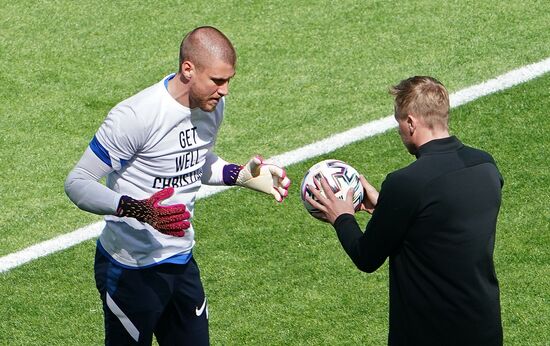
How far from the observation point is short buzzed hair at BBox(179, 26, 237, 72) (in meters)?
6.59

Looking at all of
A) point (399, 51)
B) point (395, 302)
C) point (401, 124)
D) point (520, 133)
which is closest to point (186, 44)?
point (401, 124)

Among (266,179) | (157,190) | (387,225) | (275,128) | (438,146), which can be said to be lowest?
(275,128)

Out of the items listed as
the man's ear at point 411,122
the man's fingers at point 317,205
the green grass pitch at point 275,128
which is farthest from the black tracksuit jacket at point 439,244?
the green grass pitch at point 275,128

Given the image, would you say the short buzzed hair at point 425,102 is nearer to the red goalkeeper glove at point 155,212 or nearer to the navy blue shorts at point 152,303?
the red goalkeeper glove at point 155,212

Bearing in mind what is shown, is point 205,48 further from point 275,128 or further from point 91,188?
point 275,128

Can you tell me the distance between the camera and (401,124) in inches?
230

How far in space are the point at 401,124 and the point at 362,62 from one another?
574cm

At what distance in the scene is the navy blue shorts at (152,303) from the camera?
6859mm

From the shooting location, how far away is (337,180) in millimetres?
6816

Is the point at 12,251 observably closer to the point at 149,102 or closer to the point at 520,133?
the point at 149,102

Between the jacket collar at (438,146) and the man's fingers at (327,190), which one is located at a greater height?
the jacket collar at (438,146)

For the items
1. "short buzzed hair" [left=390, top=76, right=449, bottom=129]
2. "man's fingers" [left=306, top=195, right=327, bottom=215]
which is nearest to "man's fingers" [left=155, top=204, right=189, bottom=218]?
"man's fingers" [left=306, top=195, right=327, bottom=215]

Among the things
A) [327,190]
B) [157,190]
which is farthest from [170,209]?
[327,190]

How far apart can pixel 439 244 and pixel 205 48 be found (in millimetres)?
1778
